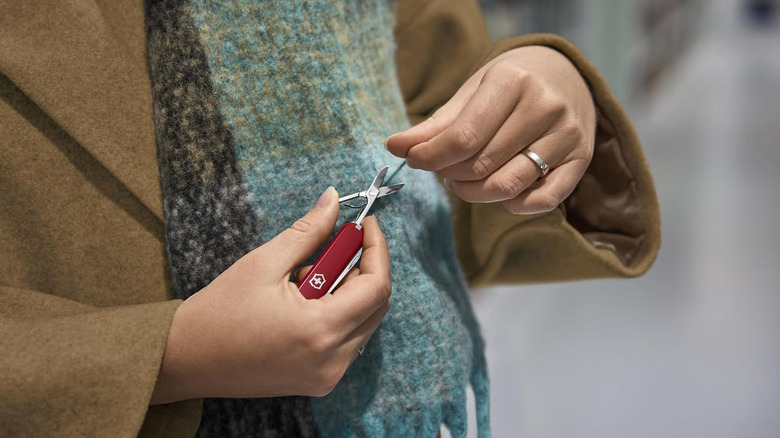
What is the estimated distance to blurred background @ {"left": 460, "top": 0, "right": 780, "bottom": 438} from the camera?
69.3 inches

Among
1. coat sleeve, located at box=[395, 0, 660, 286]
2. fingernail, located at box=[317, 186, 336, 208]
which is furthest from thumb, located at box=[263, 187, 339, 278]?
coat sleeve, located at box=[395, 0, 660, 286]

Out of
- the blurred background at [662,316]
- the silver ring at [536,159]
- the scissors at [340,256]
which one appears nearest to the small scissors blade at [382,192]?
the scissors at [340,256]

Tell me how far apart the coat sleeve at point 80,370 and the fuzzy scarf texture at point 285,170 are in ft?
0.23

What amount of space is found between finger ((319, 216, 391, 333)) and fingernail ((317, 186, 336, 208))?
0.12ft

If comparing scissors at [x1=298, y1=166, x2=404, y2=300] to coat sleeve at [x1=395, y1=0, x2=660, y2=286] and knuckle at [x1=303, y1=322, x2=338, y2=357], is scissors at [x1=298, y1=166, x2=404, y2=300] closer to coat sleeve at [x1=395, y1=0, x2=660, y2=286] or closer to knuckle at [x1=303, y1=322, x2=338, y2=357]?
knuckle at [x1=303, y1=322, x2=338, y2=357]

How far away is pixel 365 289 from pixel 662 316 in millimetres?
2014

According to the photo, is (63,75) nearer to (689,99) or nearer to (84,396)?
(84,396)

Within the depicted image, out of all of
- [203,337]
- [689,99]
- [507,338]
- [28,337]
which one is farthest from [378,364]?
[689,99]

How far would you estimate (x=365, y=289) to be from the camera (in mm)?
464

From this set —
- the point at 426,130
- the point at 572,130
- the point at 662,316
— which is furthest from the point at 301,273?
the point at 662,316

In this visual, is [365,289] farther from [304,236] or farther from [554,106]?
[554,106]

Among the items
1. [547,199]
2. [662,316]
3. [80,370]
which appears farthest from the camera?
[662,316]

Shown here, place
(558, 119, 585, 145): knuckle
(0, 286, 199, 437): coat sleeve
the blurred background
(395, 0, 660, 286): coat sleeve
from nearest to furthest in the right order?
1. (0, 286, 199, 437): coat sleeve
2. (558, 119, 585, 145): knuckle
3. (395, 0, 660, 286): coat sleeve
4. the blurred background

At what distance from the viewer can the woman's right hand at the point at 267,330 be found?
447mm
